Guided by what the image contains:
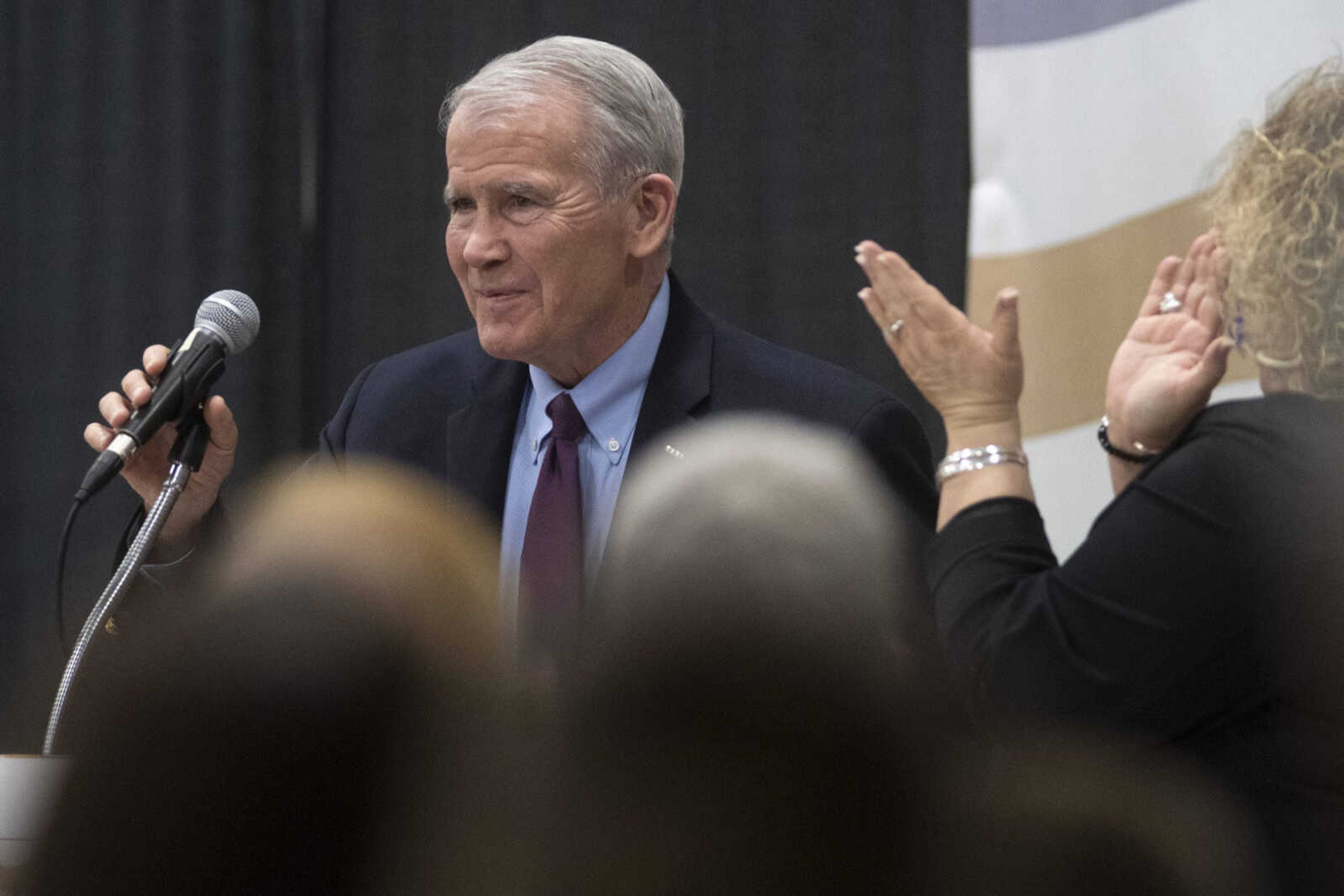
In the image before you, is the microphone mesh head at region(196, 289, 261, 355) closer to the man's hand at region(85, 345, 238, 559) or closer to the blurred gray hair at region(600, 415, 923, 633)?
the man's hand at region(85, 345, 238, 559)

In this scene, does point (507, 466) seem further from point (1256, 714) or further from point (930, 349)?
point (1256, 714)

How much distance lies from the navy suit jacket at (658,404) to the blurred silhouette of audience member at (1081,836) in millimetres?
1394

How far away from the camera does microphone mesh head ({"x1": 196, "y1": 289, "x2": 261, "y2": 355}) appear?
1.61 m

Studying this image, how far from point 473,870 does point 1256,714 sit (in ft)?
3.19

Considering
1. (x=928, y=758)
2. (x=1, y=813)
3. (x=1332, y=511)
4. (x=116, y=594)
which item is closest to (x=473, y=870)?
(x=928, y=758)

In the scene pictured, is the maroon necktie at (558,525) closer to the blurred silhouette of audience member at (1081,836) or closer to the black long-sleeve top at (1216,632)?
the black long-sleeve top at (1216,632)

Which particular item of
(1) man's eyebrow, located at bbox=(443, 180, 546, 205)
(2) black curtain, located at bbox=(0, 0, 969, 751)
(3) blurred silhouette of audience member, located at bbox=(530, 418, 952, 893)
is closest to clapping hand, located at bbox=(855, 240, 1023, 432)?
(1) man's eyebrow, located at bbox=(443, 180, 546, 205)

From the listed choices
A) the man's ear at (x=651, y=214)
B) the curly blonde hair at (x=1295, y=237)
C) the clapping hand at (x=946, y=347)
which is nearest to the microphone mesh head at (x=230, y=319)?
the man's ear at (x=651, y=214)

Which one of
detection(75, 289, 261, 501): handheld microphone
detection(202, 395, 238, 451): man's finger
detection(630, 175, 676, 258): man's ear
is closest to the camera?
detection(75, 289, 261, 501): handheld microphone

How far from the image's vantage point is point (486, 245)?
1.98m

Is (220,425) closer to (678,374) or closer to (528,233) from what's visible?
(528,233)

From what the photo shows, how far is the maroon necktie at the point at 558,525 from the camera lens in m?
1.75

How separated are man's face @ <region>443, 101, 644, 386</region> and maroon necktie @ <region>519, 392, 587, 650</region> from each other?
10cm

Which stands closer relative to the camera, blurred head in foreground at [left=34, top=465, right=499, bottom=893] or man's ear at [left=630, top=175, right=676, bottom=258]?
blurred head in foreground at [left=34, top=465, right=499, bottom=893]
